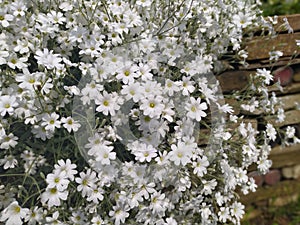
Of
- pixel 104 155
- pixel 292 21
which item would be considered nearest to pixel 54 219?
pixel 104 155

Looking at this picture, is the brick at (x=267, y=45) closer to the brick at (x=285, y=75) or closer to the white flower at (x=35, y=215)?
the brick at (x=285, y=75)

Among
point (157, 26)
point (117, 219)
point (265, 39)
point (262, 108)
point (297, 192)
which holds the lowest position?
point (297, 192)

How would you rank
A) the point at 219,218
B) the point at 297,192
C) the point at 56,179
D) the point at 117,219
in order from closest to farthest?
the point at 56,179, the point at 117,219, the point at 219,218, the point at 297,192

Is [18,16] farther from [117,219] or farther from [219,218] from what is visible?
[219,218]

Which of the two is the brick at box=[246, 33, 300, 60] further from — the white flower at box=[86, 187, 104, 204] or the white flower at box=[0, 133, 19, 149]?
the white flower at box=[0, 133, 19, 149]

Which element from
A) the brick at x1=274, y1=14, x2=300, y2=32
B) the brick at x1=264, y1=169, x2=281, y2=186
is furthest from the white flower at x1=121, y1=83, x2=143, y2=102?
the brick at x1=264, y1=169, x2=281, y2=186

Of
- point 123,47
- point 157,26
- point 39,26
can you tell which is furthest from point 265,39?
point 39,26

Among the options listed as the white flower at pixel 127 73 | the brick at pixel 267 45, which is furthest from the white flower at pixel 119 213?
the brick at pixel 267 45
